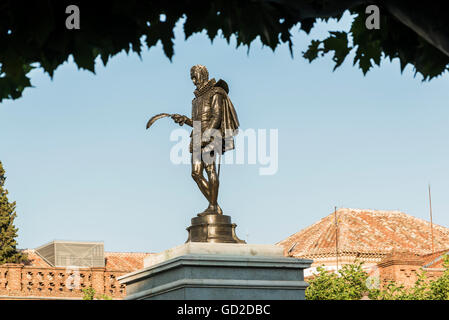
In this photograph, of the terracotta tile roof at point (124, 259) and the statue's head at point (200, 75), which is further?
the terracotta tile roof at point (124, 259)

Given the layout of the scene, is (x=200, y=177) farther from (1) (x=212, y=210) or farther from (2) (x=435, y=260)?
(2) (x=435, y=260)

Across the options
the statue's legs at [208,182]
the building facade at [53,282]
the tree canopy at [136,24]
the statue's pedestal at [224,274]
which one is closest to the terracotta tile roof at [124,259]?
the building facade at [53,282]

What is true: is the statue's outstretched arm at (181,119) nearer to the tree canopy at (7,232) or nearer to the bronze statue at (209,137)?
the bronze statue at (209,137)

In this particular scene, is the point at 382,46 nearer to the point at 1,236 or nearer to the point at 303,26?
the point at 303,26

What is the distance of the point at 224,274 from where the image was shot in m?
8.45

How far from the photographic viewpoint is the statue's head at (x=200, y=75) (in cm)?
969

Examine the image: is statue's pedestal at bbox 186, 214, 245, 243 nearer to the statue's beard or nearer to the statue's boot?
the statue's boot

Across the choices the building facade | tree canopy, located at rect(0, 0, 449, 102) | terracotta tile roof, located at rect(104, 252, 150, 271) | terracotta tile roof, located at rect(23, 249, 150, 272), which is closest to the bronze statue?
tree canopy, located at rect(0, 0, 449, 102)

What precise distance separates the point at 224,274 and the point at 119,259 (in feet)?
102

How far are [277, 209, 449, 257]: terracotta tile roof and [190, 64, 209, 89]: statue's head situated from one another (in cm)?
2873

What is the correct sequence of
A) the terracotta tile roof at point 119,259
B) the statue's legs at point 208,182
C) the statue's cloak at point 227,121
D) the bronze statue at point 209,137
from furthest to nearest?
the terracotta tile roof at point 119,259 → the statue's cloak at point 227,121 → the statue's legs at point 208,182 → the bronze statue at point 209,137

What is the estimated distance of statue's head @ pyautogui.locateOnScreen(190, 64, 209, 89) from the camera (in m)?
9.69

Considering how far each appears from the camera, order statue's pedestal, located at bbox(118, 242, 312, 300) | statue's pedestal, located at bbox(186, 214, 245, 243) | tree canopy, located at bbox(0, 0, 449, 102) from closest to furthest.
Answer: tree canopy, located at bbox(0, 0, 449, 102) < statue's pedestal, located at bbox(118, 242, 312, 300) < statue's pedestal, located at bbox(186, 214, 245, 243)

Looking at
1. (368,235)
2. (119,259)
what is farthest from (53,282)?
(368,235)
